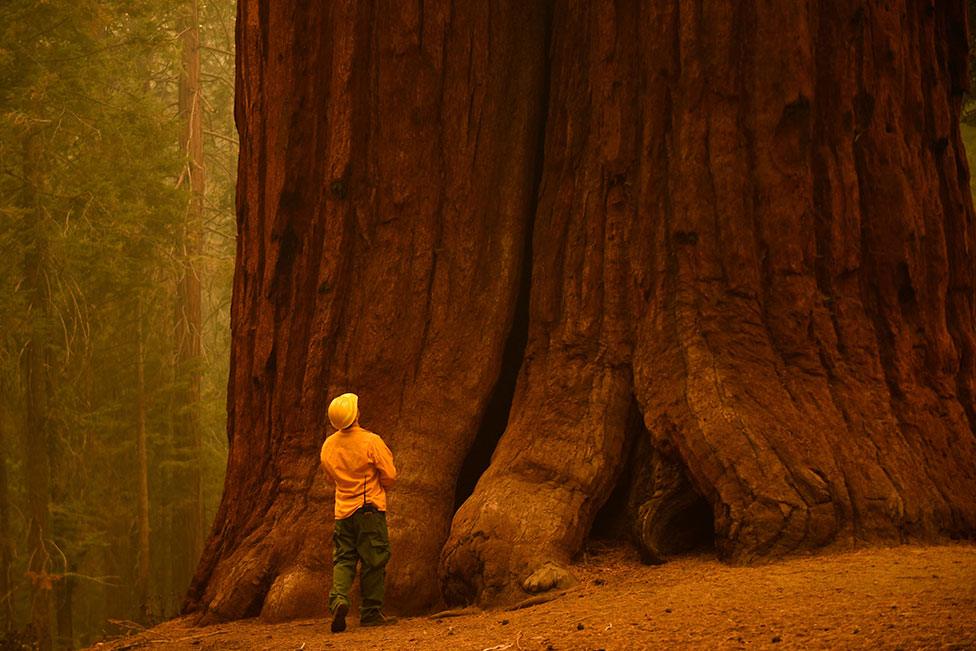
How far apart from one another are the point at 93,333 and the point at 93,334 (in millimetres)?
38

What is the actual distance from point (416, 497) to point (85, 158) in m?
12.6

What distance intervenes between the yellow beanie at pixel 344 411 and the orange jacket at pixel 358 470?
0.09 m

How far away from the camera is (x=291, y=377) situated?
7445 mm

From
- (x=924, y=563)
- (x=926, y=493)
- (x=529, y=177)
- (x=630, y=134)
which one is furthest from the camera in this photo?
(x=529, y=177)

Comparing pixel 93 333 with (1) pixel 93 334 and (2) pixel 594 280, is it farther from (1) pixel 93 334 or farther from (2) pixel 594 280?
(2) pixel 594 280

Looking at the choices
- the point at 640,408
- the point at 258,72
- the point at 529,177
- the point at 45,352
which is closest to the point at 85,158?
the point at 45,352

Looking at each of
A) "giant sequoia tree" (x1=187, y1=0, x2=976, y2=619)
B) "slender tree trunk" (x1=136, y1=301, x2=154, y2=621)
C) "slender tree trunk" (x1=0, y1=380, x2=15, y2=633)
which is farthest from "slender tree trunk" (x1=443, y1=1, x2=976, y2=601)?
"slender tree trunk" (x1=136, y1=301, x2=154, y2=621)

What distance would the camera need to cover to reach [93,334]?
18.5 metres

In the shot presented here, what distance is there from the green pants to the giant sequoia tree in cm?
32

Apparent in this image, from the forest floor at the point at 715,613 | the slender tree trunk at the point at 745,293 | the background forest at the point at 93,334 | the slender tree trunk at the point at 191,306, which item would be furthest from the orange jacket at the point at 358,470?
the slender tree trunk at the point at 191,306

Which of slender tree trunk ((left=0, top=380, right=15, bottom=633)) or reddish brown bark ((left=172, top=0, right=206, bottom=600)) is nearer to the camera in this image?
slender tree trunk ((left=0, top=380, right=15, bottom=633))

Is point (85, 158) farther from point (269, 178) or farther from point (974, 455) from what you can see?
point (974, 455)

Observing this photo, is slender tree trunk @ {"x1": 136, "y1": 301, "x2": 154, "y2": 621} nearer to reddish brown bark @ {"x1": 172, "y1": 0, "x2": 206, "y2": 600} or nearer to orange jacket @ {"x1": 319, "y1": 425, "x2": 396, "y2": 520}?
reddish brown bark @ {"x1": 172, "y1": 0, "x2": 206, "y2": 600}

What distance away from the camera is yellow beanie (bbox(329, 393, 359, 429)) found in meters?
6.50
